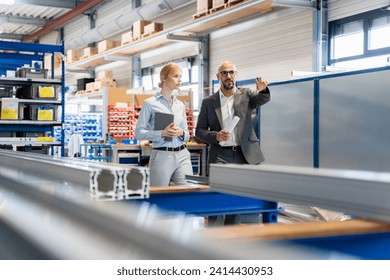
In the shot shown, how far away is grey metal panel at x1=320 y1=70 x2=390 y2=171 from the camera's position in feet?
14.5

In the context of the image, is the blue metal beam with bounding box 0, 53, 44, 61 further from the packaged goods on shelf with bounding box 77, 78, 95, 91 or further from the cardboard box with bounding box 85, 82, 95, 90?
the packaged goods on shelf with bounding box 77, 78, 95, 91

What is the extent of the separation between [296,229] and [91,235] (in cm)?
68

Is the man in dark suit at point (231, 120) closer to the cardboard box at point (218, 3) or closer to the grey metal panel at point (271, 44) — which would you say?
the grey metal panel at point (271, 44)

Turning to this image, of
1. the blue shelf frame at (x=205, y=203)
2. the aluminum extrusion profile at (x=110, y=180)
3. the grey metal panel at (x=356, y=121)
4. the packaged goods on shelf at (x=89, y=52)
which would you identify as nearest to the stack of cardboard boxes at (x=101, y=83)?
the packaged goods on shelf at (x=89, y=52)

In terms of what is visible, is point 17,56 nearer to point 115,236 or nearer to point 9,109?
point 9,109

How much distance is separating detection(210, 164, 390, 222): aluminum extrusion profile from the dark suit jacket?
1.87 meters

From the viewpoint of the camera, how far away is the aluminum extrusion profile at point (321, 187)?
123 cm

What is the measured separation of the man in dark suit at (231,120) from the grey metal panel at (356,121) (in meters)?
1.25

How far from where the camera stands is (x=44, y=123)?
273 inches

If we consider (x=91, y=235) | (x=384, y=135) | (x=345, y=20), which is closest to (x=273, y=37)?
(x=345, y=20)

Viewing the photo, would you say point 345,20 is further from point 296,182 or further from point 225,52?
point 296,182

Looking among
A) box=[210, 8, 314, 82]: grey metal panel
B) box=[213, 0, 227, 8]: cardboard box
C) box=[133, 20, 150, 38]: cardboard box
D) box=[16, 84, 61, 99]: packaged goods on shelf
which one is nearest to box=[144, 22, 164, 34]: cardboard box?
box=[133, 20, 150, 38]: cardboard box

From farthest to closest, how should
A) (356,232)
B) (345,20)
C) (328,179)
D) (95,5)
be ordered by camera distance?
(95,5)
(345,20)
(356,232)
(328,179)

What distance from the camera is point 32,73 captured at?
6820 mm
